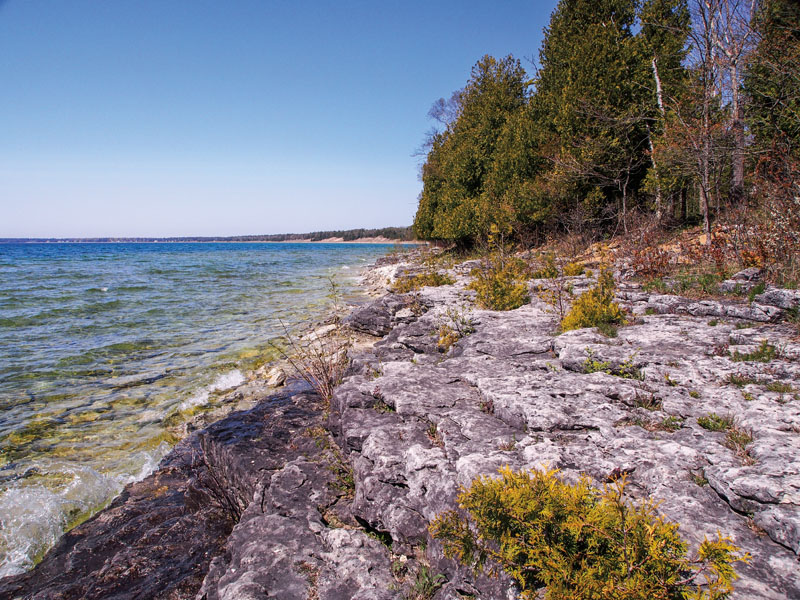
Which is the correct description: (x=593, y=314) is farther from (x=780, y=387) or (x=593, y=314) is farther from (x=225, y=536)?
(x=225, y=536)

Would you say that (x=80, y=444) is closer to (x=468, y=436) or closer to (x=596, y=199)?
(x=468, y=436)

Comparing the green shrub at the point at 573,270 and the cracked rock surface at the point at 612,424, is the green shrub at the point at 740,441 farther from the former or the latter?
the green shrub at the point at 573,270

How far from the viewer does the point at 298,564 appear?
2.84m

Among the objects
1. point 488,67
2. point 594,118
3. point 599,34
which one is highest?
point 488,67

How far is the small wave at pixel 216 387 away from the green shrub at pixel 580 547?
5.94 metres

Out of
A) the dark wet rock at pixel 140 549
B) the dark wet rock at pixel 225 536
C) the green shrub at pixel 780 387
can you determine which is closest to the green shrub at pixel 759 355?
the green shrub at pixel 780 387

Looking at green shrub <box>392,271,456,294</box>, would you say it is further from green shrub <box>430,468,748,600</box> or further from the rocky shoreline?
green shrub <box>430,468,748,600</box>

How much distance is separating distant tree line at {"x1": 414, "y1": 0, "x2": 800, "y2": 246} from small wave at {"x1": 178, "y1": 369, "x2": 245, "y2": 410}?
622 cm

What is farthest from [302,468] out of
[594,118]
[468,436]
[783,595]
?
[594,118]

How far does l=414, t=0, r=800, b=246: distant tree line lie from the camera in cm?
1041

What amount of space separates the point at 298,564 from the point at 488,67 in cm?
2566

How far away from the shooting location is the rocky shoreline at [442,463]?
2.54m

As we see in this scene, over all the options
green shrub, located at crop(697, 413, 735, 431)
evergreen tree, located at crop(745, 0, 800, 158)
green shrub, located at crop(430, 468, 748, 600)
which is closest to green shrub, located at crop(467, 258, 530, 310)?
green shrub, located at crop(697, 413, 735, 431)

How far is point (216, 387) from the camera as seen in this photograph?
7633 millimetres
